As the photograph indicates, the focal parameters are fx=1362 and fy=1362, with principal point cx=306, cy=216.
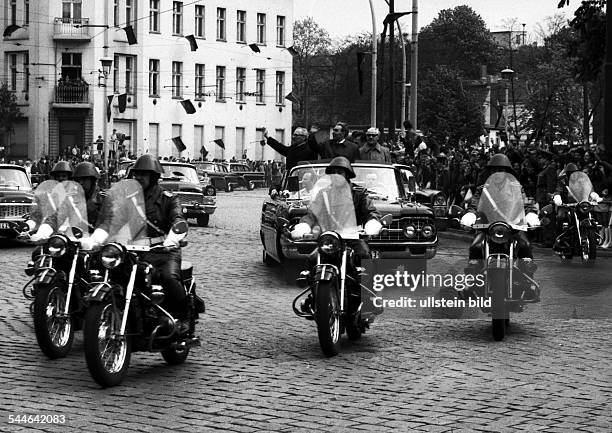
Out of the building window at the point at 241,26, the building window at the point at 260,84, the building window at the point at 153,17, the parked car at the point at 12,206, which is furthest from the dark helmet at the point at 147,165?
the building window at the point at 260,84

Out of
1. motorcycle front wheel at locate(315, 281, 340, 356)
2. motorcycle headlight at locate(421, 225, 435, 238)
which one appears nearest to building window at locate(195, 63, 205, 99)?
motorcycle headlight at locate(421, 225, 435, 238)

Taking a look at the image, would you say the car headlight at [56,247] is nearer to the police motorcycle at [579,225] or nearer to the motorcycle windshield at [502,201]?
the motorcycle windshield at [502,201]

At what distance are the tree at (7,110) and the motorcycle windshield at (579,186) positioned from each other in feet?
171

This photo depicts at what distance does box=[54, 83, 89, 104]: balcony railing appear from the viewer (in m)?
71.3

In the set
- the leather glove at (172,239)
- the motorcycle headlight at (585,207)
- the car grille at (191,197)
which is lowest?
the car grille at (191,197)

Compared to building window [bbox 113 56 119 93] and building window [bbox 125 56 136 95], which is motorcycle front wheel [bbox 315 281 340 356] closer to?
building window [bbox 113 56 119 93]

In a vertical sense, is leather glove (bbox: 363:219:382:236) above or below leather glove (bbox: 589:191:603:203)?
above

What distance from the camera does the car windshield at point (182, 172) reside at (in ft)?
106

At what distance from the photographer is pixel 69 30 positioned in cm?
7138

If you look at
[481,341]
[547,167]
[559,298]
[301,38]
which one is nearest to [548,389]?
[481,341]

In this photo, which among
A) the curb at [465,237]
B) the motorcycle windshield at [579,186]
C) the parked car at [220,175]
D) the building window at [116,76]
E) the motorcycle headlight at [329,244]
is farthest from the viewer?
the building window at [116,76]

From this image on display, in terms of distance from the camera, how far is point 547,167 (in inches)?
998

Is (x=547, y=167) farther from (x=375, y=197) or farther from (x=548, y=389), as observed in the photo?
(x=548, y=389)

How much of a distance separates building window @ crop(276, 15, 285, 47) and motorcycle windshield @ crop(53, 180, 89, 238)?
74754 millimetres
